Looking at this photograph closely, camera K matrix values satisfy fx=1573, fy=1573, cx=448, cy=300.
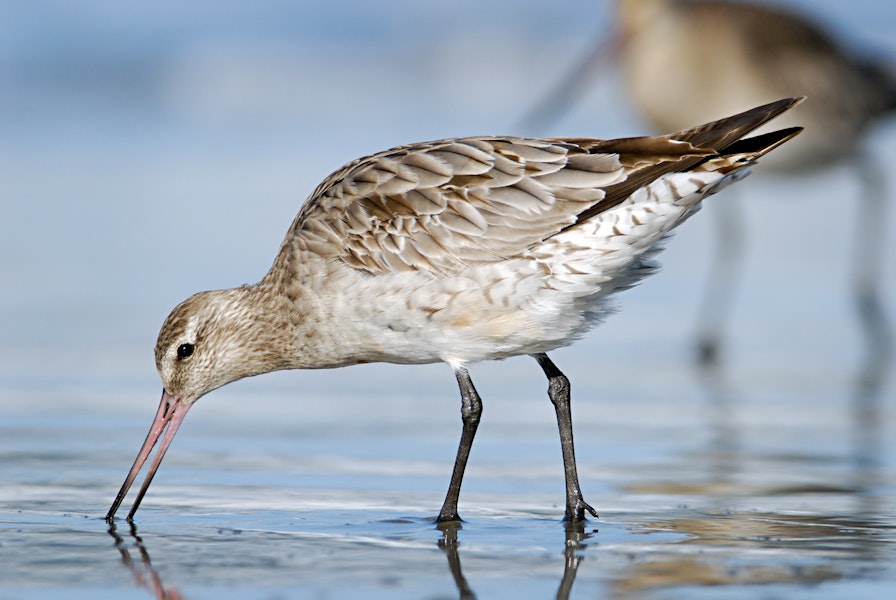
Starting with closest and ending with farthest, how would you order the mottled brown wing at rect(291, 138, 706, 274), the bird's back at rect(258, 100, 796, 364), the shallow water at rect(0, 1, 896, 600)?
the shallow water at rect(0, 1, 896, 600) < the bird's back at rect(258, 100, 796, 364) < the mottled brown wing at rect(291, 138, 706, 274)

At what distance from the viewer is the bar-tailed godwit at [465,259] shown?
5328mm

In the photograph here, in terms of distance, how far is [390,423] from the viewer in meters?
6.96

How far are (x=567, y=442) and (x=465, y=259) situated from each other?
2.48 ft

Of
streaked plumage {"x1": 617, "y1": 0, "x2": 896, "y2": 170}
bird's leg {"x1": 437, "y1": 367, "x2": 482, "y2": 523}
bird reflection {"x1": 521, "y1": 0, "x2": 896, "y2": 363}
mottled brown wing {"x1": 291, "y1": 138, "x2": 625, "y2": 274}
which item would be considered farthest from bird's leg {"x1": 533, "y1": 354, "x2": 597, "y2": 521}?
streaked plumage {"x1": 617, "y1": 0, "x2": 896, "y2": 170}

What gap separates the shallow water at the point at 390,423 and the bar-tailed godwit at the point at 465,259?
37 centimetres

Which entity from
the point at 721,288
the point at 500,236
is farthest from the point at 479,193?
the point at 721,288

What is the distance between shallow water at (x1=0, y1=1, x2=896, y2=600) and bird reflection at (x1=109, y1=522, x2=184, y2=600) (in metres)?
0.01

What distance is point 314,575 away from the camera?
4.36 meters

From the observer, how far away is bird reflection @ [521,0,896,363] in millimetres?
10695

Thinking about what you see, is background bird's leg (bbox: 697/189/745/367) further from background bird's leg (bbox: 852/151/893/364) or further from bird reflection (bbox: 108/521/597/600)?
bird reflection (bbox: 108/521/597/600)

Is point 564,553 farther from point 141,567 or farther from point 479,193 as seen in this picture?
point 479,193

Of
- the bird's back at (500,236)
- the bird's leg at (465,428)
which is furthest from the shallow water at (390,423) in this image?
the bird's back at (500,236)

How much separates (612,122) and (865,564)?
13.1 meters

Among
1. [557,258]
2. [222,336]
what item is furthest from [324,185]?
[557,258]
